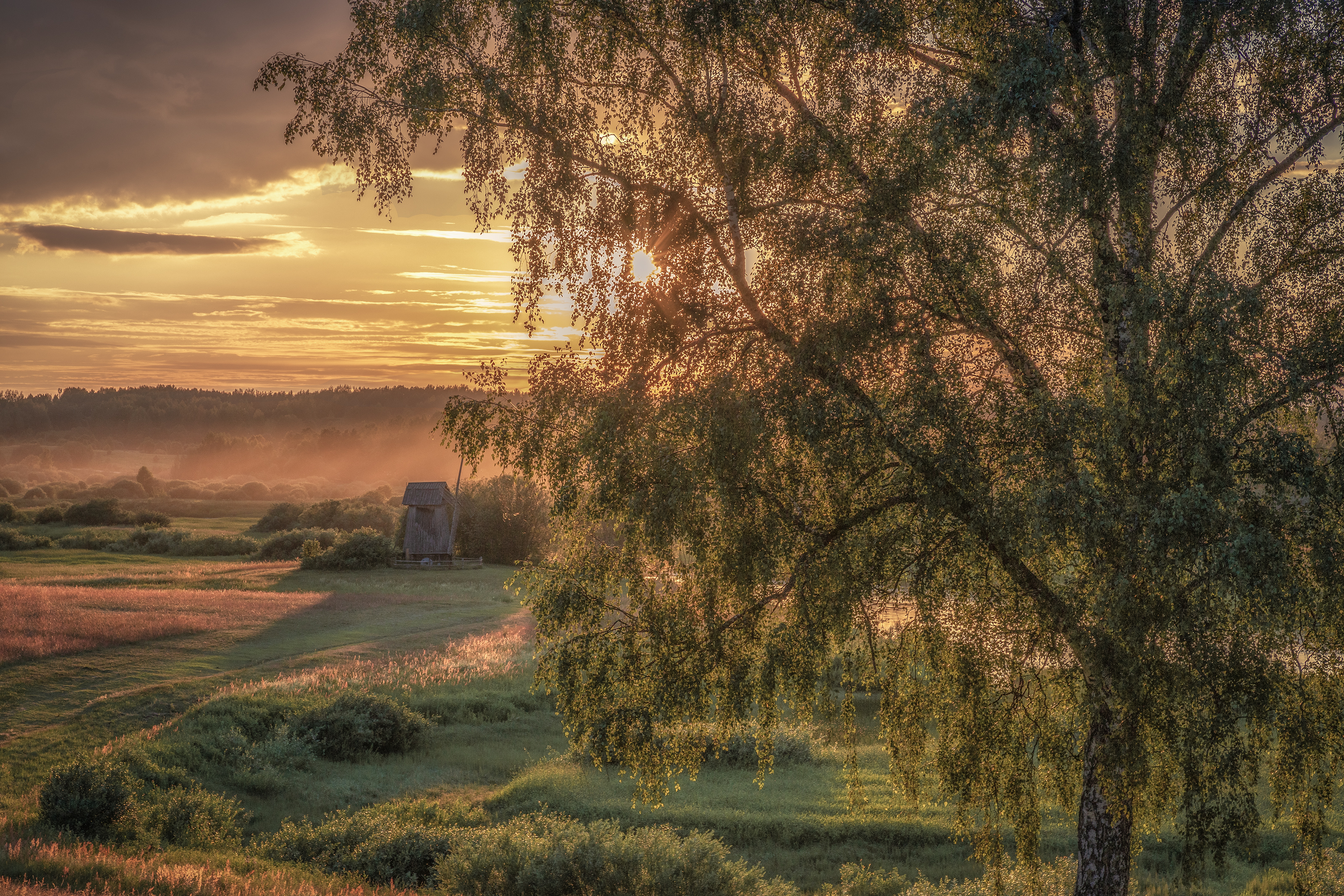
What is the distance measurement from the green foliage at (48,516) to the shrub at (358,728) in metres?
70.4

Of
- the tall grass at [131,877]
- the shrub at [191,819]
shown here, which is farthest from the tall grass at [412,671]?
the tall grass at [131,877]

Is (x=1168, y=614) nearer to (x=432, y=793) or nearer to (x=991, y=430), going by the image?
(x=991, y=430)

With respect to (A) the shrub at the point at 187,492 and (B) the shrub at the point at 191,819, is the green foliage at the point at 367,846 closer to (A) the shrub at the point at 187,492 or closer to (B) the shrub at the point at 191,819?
(B) the shrub at the point at 191,819

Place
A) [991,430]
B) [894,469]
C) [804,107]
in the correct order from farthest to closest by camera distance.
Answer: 1. [804,107]
2. [894,469]
3. [991,430]

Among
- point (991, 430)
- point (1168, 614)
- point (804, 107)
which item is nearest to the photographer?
point (1168, 614)

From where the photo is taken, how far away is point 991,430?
9719 millimetres

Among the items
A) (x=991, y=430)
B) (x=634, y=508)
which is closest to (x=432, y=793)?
(x=634, y=508)

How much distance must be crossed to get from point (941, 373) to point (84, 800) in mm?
15215

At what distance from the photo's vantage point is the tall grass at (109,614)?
960 inches

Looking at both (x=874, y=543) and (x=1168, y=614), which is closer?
(x=1168, y=614)

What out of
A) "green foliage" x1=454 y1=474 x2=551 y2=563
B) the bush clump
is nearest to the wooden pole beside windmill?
"green foliage" x1=454 y1=474 x2=551 y2=563

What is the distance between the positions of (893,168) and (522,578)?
7.53m

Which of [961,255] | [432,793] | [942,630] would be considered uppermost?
[961,255]

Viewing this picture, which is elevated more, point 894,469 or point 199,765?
point 894,469
